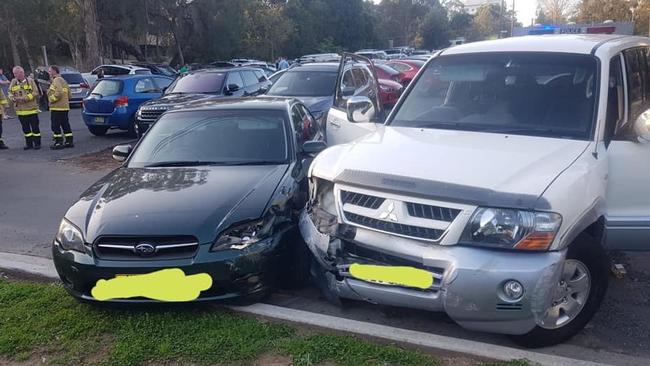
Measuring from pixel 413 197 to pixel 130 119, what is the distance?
12.2 meters

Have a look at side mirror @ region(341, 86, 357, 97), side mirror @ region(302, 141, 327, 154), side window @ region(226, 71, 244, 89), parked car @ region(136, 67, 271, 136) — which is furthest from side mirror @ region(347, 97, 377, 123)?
side window @ region(226, 71, 244, 89)

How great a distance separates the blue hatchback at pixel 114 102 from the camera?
14.2 meters

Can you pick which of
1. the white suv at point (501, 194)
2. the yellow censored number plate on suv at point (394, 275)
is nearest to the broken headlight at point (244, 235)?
the white suv at point (501, 194)

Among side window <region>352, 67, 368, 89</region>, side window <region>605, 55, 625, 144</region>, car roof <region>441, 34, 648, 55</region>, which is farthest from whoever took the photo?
side window <region>352, 67, 368, 89</region>

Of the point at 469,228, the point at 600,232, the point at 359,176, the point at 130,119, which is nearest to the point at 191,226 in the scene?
the point at 359,176

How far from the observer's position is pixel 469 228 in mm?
3383

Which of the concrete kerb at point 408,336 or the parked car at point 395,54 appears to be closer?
the concrete kerb at point 408,336

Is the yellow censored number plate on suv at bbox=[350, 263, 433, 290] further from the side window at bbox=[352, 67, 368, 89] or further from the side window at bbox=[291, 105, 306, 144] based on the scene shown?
the side window at bbox=[352, 67, 368, 89]

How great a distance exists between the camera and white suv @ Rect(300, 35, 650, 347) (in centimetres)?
333

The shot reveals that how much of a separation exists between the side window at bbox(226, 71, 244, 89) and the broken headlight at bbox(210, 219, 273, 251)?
973 centimetres

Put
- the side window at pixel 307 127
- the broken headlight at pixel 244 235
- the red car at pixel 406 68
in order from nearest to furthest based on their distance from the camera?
1. the broken headlight at pixel 244 235
2. the side window at pixel 307 127
3. the red car at pixel 406 68

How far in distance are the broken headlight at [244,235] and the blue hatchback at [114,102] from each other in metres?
11.1

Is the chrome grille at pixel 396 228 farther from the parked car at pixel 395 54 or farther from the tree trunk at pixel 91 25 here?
the parked car at pixel 395 54

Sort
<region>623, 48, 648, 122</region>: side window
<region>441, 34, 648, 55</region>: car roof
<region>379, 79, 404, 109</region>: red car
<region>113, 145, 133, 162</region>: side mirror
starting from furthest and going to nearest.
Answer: <region>379, 79, 404, 109</region>: red car
<region>113, 145, 133, 162</region>: side mirror
<region>623, 48, 648, 122</region>: side window
<region>441, 34, 648, 55</region>: car roof
